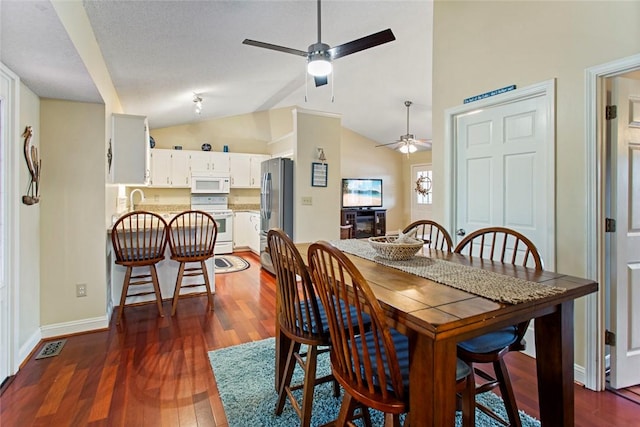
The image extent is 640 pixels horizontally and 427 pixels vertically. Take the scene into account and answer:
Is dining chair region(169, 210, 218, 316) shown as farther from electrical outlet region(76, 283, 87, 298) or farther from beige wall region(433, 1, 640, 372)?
beige wall region(433, 1, 640, 372)

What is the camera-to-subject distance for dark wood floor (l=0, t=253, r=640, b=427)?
178 centimetres

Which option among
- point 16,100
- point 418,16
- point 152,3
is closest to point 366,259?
point 152,3

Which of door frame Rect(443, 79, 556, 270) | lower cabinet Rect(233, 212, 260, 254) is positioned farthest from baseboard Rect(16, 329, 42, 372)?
lower cabinet Rect(233, 212, 260, 254)

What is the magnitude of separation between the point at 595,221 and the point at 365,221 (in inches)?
264

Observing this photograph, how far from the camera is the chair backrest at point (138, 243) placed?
120 inches

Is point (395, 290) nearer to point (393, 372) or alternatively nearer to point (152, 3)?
point (393, 372)

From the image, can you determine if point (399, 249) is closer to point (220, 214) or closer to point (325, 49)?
point (325, 49)

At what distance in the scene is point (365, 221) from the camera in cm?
869

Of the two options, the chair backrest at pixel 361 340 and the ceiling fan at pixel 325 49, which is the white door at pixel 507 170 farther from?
the chair backrest at pixel 361 340

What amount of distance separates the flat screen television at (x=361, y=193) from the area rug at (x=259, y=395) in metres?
6.26

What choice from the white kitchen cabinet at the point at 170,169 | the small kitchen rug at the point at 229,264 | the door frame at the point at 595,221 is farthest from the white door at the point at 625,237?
the white kitchen cabinet at the point at 170,169

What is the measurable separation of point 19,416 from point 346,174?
759 cm

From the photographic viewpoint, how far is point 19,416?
70.1 inches

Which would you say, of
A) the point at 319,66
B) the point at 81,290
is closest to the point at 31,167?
the point at 81,290
